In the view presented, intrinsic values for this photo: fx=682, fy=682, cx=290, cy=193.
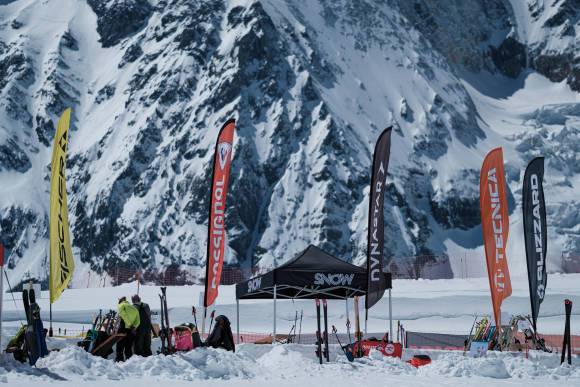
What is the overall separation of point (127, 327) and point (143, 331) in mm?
403

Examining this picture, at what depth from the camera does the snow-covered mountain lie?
64.2 meters

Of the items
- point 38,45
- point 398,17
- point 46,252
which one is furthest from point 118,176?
point 398,17

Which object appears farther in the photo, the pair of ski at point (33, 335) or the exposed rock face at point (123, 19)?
the exposed rock face at point (123, 19)

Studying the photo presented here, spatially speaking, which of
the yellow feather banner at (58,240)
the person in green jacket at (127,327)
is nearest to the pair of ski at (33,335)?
the person in green jacket at (127,327)

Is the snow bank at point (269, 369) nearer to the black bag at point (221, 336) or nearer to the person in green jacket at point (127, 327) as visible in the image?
the black bag at point (221, 336)

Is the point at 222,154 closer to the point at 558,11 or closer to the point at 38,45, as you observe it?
the point at 38,45

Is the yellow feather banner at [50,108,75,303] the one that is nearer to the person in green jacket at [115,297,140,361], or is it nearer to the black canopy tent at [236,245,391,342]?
the person in green jacket at [115,297,140,361]

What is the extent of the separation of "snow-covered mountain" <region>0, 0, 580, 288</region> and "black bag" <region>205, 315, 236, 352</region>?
47.0 m

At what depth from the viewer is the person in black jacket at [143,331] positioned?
12.6 metres

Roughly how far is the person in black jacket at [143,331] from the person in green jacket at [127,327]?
0.13m

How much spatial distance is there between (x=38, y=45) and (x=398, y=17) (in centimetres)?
4568

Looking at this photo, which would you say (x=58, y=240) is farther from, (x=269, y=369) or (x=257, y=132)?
(x=257, y=132)

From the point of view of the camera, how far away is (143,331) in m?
12.8

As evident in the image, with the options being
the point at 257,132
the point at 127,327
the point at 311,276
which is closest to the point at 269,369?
the point at 127,327
